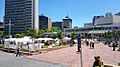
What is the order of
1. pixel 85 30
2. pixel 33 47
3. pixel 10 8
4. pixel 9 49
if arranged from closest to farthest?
pixel 33 47 < pixel 9 49 < pixel 85 30 < pixel 10 8

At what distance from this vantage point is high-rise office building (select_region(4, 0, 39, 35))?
170500 millimetres

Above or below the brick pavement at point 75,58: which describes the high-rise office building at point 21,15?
above

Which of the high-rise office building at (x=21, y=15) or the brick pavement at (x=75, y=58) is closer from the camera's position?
the brick pavement at (x=75, y=58)

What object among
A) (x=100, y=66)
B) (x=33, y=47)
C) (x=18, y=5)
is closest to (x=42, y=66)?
(x=100, y=66)

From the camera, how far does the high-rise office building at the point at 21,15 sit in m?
170

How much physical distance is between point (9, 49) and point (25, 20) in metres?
134

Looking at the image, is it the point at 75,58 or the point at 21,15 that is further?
the point at 21,15

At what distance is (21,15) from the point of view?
17262cm

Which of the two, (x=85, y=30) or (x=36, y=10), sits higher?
(x=36, y=10)

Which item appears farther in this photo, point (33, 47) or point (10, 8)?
point (10, 8)

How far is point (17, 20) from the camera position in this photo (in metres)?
174

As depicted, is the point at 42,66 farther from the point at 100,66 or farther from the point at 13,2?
the point at 13,2

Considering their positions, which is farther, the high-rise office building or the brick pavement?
the high-rise office building

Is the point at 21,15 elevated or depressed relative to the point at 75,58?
elevated
